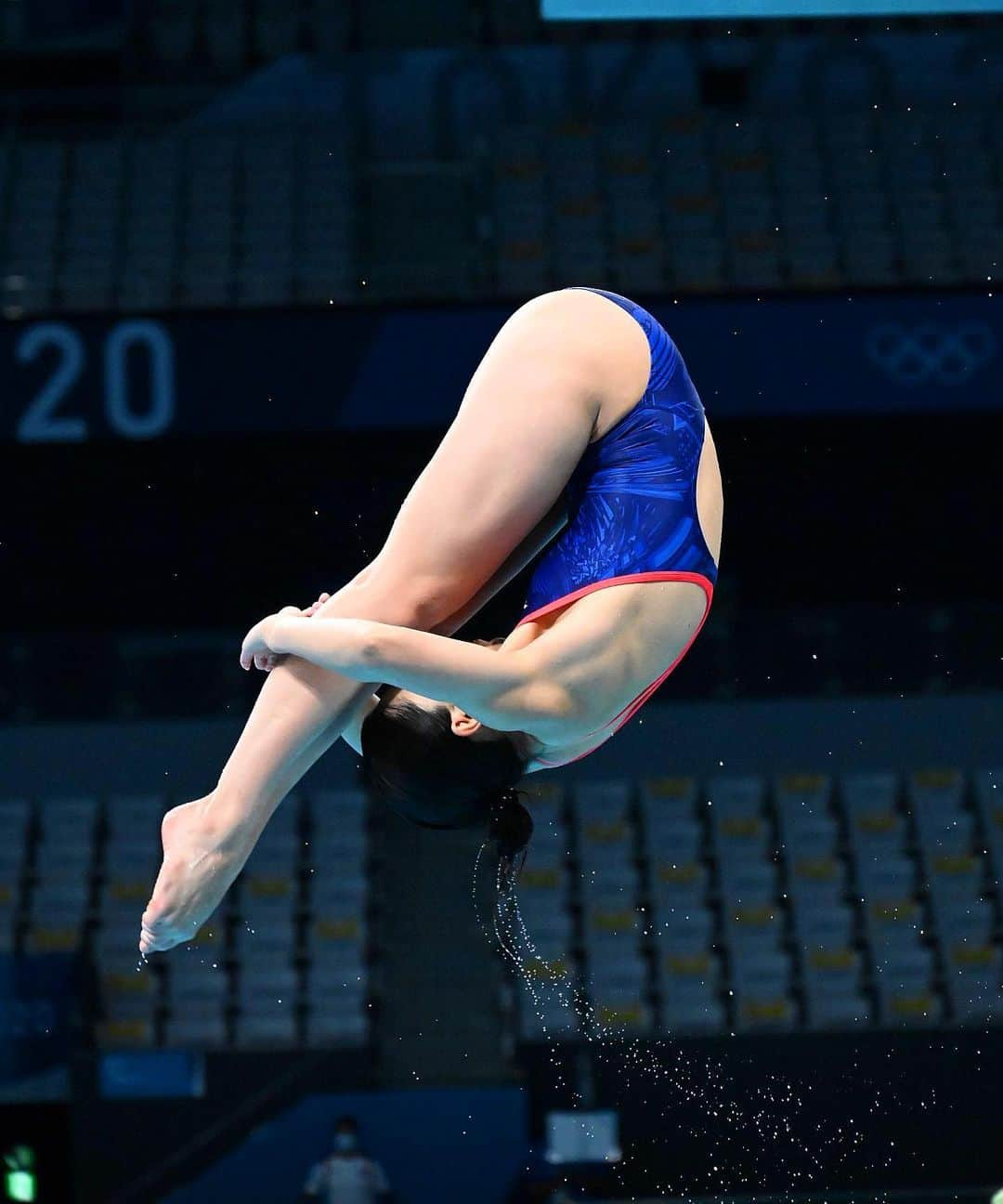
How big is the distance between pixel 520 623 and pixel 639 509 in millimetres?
335

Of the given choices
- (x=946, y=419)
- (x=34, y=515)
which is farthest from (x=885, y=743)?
(x=34, y=515)

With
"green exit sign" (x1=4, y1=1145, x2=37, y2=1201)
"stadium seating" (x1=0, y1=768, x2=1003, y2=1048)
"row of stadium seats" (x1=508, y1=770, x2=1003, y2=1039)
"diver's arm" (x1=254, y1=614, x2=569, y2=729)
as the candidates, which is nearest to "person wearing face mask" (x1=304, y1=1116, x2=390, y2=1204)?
"stadium seating" (x1=0, y1=768, x2=1003, y2=1048)

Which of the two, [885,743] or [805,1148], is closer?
[805,1148]

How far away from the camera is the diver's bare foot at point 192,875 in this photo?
333cm

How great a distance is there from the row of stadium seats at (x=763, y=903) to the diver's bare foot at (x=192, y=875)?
651 cm

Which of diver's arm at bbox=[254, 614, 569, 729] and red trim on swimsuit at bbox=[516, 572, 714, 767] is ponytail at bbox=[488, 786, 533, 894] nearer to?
red trim on swimsuit at bbox=[516, 572, 714, 767]

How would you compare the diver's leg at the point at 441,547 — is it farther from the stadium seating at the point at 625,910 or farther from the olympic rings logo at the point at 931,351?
the olympic rings logo at the point at 931,351

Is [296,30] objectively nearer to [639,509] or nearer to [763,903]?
[763,903]

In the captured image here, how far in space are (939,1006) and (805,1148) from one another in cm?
207

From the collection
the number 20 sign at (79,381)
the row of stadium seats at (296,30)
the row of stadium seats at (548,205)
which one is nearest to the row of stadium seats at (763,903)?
the row of stadium seats at (548,205)

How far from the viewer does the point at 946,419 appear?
35.4 feet

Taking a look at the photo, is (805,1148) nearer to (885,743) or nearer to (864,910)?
(864,910)

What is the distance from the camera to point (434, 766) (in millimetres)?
3279

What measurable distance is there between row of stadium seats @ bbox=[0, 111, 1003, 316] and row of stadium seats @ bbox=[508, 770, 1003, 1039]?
132 inches
